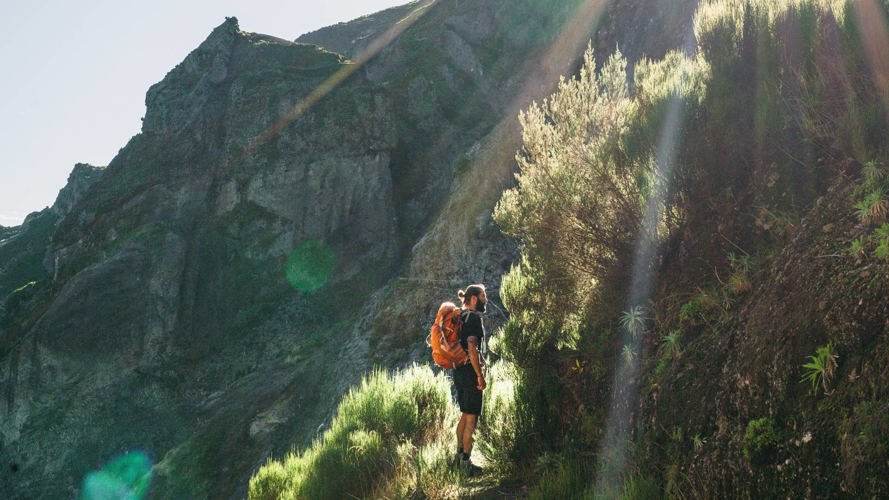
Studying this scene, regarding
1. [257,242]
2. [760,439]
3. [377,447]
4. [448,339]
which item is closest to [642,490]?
[760,439]

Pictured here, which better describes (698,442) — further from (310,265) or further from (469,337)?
(310,265)

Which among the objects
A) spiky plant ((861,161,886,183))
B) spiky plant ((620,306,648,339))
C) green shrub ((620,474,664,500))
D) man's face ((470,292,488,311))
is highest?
spiky plant ((861,161,886,183))

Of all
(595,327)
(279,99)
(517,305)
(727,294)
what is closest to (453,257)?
(517,305)

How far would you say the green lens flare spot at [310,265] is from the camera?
35156 mm

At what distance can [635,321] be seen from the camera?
17.4 ft

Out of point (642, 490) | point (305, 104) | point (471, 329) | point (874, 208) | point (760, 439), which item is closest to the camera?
point (760, 439)

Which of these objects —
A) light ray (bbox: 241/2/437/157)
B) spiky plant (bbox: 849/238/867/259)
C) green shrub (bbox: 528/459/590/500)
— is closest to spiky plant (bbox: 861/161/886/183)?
spiky plant (bbox: 849/238/867/259)

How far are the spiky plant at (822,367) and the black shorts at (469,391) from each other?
3481 mm

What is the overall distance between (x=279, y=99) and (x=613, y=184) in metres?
37.3

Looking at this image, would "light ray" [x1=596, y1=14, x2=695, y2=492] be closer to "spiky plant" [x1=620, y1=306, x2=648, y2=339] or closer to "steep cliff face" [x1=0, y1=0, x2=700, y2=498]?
"spiky plant" [x1=620, y1=306, x2=648, y2=339]

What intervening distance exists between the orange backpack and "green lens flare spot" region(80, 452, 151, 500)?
2213 cm

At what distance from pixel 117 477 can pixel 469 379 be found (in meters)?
26.2

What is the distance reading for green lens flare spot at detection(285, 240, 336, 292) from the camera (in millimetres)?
35156

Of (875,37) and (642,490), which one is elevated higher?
(875,37)
